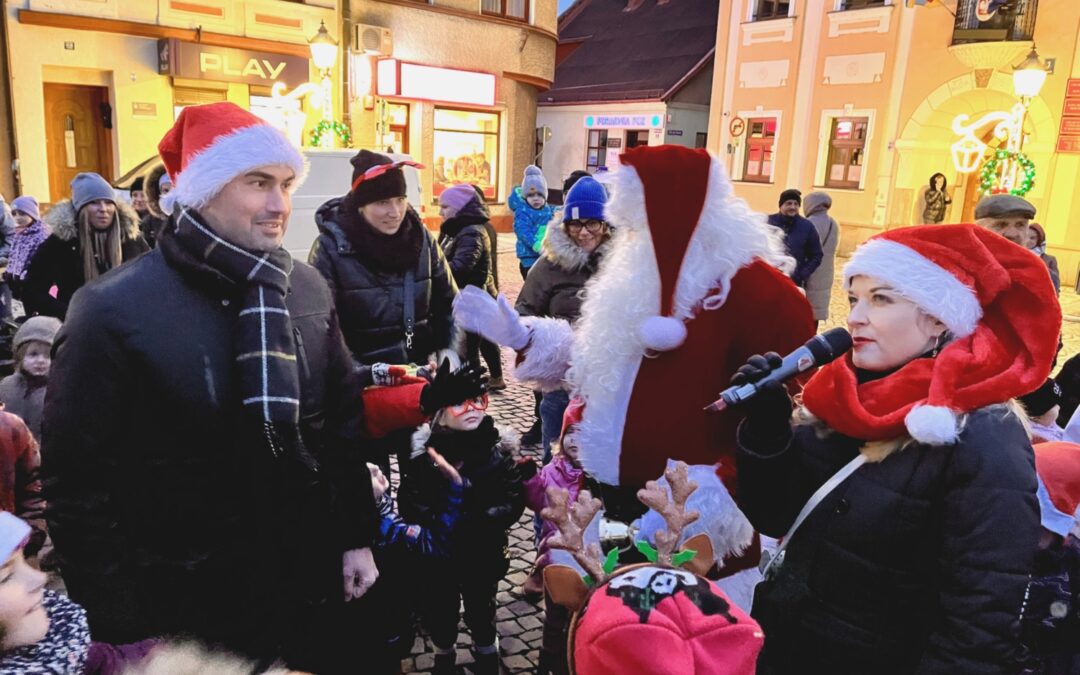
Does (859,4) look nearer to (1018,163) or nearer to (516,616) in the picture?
(1018,163)

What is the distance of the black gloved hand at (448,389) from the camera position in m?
2.36

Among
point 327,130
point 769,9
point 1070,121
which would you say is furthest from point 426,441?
point 769,9

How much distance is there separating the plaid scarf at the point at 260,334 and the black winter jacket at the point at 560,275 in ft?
8.19

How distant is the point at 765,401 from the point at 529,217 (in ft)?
19.0

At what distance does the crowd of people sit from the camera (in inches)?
56.1

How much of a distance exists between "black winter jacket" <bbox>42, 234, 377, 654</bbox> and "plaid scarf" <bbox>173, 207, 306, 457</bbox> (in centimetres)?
4

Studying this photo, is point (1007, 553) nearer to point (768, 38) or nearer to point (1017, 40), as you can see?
point (1017, 40)

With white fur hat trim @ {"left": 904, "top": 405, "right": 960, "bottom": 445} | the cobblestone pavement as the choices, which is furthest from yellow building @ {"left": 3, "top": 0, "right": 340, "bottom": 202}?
white fur hat trim @ {"left": 904, "top": 405, "right": 960, "bottom": 445}

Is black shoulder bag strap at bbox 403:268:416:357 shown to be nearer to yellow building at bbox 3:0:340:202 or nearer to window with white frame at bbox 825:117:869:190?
yellow building at bbox 3:0:340:202

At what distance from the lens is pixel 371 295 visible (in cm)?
324

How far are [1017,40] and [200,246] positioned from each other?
1767cm

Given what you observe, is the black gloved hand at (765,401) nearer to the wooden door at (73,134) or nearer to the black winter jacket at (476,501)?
the black winter jacket at (476,501)

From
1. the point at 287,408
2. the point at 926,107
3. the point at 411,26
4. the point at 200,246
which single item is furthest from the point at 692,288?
the point at 926,107

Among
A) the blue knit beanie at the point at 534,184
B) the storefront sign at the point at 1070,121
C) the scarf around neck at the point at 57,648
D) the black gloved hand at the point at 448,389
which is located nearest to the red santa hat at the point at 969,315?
the black gloved hand at the point at 448,389
